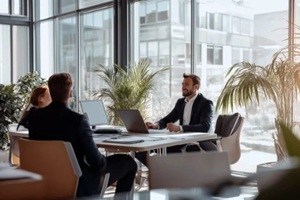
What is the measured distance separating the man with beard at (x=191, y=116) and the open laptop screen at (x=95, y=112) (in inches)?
20.0

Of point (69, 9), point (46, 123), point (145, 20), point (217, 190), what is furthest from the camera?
point (69, 9)

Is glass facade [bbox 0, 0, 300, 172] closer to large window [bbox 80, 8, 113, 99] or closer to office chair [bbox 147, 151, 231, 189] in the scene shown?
large window [bbox 80, 8, 113, 99]

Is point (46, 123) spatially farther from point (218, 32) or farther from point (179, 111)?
point (218, 32)

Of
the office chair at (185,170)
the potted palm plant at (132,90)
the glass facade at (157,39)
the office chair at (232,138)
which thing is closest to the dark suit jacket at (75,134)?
the office chair at (185,170)

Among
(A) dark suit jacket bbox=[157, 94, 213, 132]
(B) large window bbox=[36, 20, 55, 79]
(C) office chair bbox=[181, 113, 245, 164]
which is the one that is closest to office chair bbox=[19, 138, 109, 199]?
(A) dark suit jacket bbox=[157, 94, 213, 132]

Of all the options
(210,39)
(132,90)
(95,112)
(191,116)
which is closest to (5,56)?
(132,90)

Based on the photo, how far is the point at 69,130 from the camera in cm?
278

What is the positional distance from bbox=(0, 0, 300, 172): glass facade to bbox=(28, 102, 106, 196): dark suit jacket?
78.1 inches

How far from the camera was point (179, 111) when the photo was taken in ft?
15.8

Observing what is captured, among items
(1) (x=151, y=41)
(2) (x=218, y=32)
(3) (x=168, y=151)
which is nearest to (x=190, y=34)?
(2) (x=218, y=32)

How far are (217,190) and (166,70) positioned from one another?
18.7 feet

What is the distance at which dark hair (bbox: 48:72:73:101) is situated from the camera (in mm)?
2924

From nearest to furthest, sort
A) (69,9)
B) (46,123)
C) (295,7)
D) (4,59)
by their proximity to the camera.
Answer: (46,123) < (295,7) < (69,9) < (4,59)

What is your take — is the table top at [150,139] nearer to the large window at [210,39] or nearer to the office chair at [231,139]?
the office chair at [231,139]
